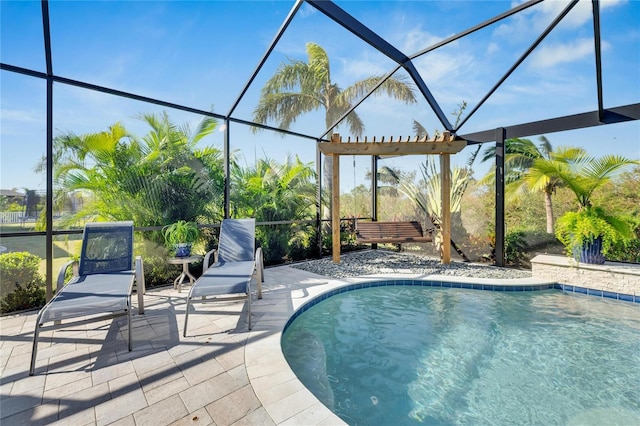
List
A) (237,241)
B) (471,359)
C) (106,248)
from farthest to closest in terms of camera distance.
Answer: (237,241) → (106,248) → (471,359)

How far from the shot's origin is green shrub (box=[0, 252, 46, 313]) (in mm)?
4098

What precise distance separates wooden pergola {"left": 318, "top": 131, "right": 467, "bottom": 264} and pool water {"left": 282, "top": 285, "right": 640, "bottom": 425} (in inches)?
108

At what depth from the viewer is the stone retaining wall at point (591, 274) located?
4906mm

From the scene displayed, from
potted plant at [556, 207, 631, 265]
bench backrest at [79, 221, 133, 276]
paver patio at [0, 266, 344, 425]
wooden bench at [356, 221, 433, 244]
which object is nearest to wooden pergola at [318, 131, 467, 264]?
wooden bench at [356, 221, 433, 244]

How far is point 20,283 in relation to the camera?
428cm

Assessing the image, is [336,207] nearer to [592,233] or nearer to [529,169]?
[529,169]

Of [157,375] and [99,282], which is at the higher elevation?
[99,282]

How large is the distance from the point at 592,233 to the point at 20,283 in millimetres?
9753

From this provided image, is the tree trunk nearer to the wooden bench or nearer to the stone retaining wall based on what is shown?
the stone retaining wall

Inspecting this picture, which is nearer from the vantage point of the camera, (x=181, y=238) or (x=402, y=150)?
(x=181, y=238)

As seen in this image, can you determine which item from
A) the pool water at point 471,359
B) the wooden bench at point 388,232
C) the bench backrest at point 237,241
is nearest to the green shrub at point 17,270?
the bench backrest at point 237,241

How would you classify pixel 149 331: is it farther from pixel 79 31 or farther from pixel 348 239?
pixel 348 239

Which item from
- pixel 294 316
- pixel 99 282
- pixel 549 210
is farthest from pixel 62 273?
pixel 549 210

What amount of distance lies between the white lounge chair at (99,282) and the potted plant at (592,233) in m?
7.36
